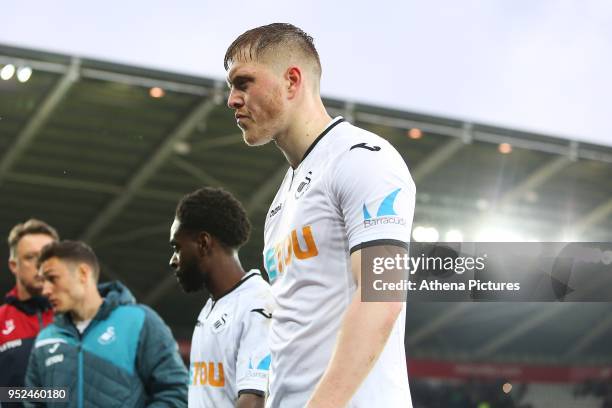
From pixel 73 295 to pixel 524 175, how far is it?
1519 cm

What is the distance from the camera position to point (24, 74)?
1455cm

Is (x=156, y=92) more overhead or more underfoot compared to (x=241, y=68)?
more overhead

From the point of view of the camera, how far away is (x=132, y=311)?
520cm

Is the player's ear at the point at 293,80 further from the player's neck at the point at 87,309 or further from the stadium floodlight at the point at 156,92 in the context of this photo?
the stadium floodlight at the point at 156,92

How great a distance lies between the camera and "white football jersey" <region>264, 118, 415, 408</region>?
2.42 metres

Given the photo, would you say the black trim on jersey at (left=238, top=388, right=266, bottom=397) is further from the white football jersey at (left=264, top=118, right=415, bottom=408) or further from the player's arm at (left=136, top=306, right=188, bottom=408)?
the white football jersey at (left=264, top=118, right=415, bottom=408)

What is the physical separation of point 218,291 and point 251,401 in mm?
696

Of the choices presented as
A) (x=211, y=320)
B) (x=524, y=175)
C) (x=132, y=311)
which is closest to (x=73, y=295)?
(x=132, y=311)

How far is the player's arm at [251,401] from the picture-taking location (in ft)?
12.7

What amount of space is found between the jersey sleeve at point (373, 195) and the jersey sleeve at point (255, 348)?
5.13ft

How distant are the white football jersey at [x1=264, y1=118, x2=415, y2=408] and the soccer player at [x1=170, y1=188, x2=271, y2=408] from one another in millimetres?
1480

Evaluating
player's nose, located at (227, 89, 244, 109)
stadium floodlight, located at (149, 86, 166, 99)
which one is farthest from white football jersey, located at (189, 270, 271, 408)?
stadium floodlight, located at (149, 86, 166, 99)

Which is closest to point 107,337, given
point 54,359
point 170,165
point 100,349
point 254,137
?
point 100,349

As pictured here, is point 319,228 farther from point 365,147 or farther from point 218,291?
point 218,291
